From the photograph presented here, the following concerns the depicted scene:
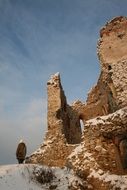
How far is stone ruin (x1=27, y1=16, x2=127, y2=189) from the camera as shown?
12.2 m

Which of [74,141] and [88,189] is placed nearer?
[88,189]

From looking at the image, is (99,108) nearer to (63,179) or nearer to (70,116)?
(70,116)

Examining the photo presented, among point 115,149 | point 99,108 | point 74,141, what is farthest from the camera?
point 99,108

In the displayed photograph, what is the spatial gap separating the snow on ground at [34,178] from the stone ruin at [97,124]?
85 cm

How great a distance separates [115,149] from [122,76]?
28.3 feet

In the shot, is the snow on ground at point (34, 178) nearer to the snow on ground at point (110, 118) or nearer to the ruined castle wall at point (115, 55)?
the snow on ground at point (110, 118)

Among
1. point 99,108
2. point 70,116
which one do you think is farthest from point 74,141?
point 99,108

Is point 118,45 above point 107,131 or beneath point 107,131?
above

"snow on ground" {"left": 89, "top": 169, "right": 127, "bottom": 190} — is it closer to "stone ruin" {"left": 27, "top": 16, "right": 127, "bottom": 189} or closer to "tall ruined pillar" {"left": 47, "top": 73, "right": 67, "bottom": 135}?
"stone ruin" {"left": 27, "top": 16, "right": 127, "bottom": 189}

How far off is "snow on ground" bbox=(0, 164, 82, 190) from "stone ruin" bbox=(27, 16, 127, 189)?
2.78 ft

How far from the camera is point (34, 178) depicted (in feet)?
35.8

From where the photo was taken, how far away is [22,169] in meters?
11.0

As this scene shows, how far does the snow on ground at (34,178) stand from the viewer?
10133 millimetres

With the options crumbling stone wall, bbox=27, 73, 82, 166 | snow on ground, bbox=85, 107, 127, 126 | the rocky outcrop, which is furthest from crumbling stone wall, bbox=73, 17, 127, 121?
the rocky outcrop
